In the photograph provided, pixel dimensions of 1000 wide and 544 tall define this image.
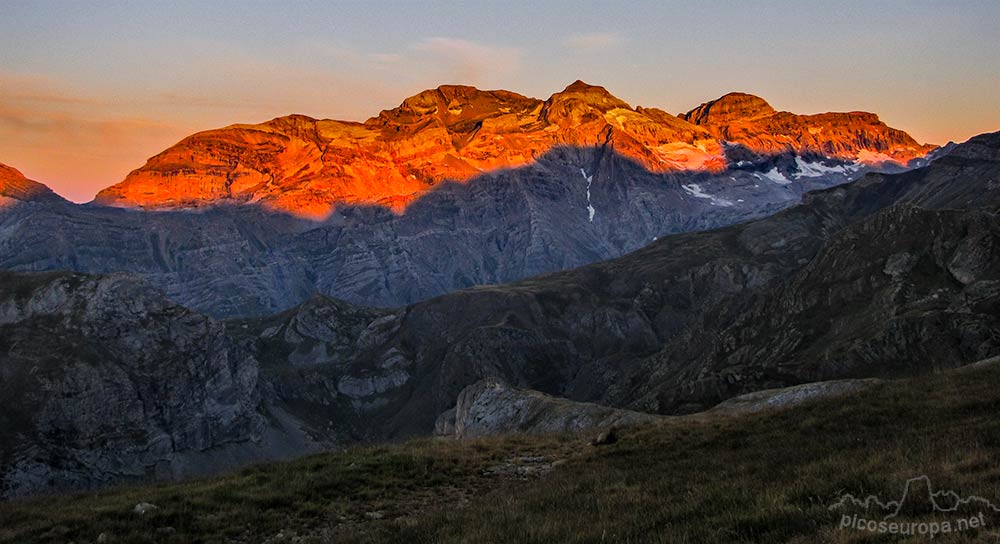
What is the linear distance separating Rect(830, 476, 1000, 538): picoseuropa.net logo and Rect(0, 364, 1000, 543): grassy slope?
0.27m

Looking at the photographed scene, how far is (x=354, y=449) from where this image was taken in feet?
85.4

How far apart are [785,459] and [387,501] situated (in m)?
10.4

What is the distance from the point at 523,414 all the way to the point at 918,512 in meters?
47.6

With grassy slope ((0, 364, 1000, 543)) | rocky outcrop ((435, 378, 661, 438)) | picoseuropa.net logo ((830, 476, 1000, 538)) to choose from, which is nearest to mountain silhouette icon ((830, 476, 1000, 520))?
picoseuropa.net logo ((830, 476, 1000, 538))

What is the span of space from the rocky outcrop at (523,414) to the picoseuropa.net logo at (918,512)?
31574 mm

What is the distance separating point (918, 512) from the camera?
35.0 feet

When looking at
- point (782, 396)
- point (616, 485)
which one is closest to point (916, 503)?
point (616, 485)

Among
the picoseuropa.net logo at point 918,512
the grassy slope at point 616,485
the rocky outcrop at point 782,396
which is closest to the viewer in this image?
the picoseuropa.net logo at point 918,512

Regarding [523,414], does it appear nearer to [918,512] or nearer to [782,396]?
[782,396]

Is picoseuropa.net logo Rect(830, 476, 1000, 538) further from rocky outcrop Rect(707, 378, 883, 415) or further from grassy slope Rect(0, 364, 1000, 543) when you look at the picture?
rocky outcrop Rect(707, 378, 883, 415)

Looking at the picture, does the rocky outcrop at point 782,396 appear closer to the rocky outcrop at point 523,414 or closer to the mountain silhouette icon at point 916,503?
the rocky outcrop at point 523,414

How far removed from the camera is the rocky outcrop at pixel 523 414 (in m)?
49.1

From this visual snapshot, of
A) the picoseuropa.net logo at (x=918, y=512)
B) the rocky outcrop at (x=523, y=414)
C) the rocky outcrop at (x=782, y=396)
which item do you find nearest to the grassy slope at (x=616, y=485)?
the picoseuropa.net logo at (x=918, y=512)

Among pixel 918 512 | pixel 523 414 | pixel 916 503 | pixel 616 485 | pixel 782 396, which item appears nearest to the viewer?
pixel 918 512
